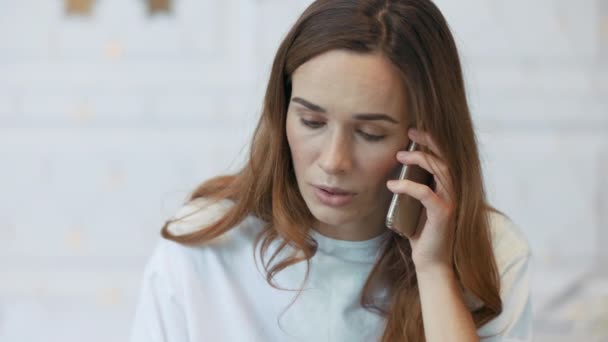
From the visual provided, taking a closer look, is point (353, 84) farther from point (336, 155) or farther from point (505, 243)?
point (505, 243)

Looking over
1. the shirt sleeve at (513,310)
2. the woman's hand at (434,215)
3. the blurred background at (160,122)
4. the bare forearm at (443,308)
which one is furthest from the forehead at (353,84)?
the blurred background at (160,122)

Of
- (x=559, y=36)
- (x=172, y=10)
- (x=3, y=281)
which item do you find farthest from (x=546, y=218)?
(x=3, y=281)

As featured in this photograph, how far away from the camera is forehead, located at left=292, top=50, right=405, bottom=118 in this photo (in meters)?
1.17

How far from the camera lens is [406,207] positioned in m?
1.29

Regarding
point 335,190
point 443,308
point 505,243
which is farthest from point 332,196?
point 505,243

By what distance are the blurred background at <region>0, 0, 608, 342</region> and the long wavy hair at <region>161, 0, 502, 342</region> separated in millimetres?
949

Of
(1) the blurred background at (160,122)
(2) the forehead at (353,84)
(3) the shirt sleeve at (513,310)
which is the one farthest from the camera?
(1) the blurred background at (160,122)

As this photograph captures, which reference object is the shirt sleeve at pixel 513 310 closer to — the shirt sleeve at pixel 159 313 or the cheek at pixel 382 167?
the cheek at pixel 382 167

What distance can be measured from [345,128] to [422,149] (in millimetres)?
140

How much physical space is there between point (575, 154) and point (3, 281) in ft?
5.40

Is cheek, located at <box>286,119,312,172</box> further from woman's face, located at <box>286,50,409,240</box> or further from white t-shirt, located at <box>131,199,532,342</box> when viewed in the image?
white t-shirt, located at <box>131,199,532,342</box>

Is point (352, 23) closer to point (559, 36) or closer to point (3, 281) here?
point (559, 36)

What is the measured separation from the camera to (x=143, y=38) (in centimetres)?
237

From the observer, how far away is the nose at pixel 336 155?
117cm
